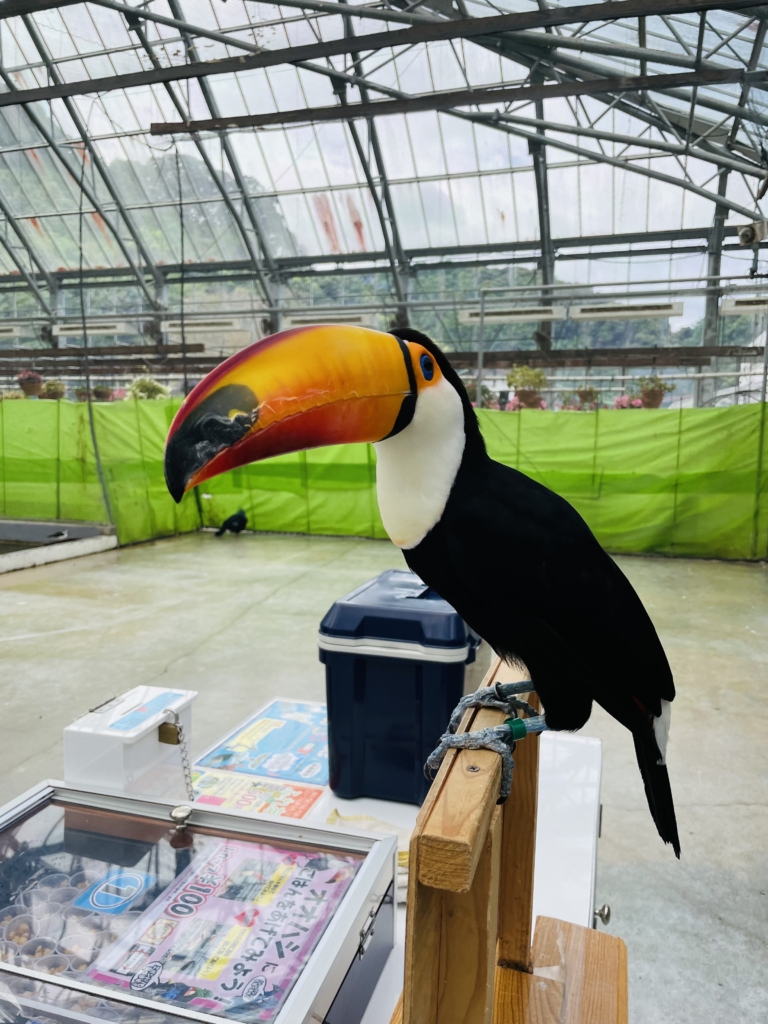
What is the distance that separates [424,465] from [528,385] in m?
7.01

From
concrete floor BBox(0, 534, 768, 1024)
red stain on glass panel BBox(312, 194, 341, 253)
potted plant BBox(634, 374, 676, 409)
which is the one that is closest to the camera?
concrete floor BBox(0, 534, 768, 1024)

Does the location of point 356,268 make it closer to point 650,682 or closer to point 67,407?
point 67,407

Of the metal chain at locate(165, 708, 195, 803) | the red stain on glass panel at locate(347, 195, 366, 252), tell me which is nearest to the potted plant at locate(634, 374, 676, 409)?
the red stain on glass panel at locate(347, 195, 366, 252)

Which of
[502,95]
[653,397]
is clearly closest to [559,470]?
[653,397]

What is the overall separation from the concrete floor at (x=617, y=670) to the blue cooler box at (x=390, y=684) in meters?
0.71

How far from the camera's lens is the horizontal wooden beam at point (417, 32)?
496cm

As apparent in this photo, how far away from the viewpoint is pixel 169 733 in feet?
5.69

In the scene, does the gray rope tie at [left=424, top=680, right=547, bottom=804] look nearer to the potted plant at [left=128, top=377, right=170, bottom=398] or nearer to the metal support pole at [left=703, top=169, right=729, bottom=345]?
the potted plant at [left=128, top=377, right=170, bottom=398]

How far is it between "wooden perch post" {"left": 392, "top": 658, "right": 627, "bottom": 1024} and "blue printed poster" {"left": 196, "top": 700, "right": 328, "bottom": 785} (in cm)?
121

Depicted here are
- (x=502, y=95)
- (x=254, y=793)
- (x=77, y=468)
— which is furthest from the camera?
(x=77, y=468)

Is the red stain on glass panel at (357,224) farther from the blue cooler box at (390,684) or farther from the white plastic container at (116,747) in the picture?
the white plastic container at (116,747)

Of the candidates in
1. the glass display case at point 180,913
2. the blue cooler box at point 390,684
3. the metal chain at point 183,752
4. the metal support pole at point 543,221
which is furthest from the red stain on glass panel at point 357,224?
the glass display case at point 180,913

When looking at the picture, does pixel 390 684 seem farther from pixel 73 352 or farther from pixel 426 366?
pixel 73 352

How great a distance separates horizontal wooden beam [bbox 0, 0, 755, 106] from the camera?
4965 mm
